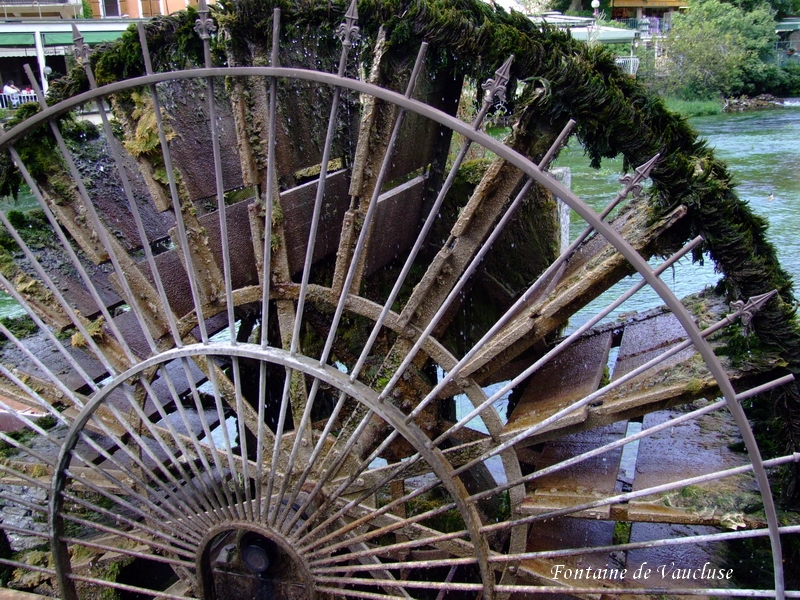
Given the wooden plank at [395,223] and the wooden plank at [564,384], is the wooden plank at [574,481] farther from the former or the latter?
the wooden plank at [395,223]

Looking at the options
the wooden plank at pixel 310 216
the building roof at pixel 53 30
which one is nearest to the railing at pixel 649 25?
the building roof at pixel 53 30

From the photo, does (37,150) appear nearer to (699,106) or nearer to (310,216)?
(310,216)

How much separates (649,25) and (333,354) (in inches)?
1241

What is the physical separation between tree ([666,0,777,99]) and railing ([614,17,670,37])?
1.68m

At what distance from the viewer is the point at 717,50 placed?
25938 mm

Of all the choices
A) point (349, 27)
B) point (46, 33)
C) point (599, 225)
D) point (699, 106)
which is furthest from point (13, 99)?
point (599, 225)

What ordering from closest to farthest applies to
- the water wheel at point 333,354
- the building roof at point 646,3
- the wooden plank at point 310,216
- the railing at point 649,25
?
the water wheel at point 333,354 → the wooden plank at point 310,216 → the railing at point 649,25 → the building roof at point 646,3

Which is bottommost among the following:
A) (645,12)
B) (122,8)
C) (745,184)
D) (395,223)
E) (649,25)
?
(745,184)

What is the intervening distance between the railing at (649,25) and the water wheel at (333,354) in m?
28.3

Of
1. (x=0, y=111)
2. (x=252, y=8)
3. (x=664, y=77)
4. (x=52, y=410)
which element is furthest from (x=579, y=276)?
(x=664, y=77)

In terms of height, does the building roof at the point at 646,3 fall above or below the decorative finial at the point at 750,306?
above

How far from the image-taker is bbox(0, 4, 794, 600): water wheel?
2.96 meters

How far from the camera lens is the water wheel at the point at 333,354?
296cm

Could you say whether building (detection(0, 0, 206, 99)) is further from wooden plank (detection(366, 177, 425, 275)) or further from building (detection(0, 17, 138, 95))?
wooden plank (detection(366, 177, 425, 275))
